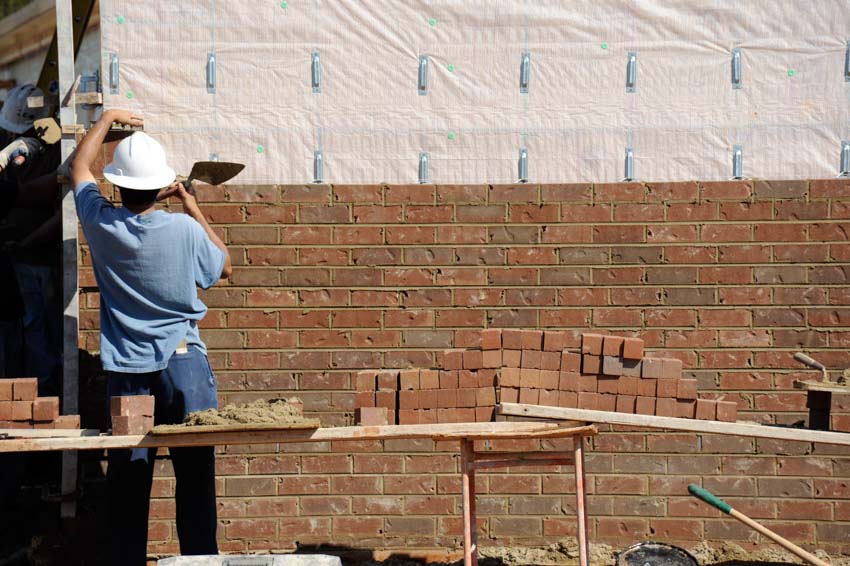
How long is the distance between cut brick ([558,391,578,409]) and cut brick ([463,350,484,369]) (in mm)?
380

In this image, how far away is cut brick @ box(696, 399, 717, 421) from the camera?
4688 mm

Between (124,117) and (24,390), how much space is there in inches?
55.6

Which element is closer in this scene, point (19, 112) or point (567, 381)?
point (567, 381)

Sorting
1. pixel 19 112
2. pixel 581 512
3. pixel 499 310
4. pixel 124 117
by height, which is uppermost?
pixel 19 112

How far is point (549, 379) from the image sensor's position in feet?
15.3

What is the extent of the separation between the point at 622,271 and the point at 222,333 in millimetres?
2261

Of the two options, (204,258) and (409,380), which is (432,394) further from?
(204,258)

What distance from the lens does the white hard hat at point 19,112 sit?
6.23 meters

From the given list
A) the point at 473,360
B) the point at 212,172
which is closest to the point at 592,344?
the point at 473,360

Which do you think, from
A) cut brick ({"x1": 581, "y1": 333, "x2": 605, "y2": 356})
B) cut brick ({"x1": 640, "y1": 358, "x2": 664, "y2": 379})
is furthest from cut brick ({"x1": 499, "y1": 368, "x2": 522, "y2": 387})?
cut brick ({"x1": 640, "y1": 358, "x2": 664, "y2": 379})

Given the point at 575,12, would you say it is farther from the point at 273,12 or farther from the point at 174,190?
the point at 174,190

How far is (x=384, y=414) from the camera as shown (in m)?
4.61

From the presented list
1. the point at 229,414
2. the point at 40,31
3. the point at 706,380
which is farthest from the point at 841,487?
the point at 40,31

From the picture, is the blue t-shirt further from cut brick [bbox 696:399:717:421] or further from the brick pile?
cut brick [bbox 696:399:717:421]
